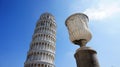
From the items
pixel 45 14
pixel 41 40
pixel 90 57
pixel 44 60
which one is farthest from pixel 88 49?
pixel 45 14

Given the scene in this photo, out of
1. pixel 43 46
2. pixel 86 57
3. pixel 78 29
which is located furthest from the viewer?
pixel 43 46

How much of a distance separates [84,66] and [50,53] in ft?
72.9

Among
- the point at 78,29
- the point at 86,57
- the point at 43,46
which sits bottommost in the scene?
the point at 86,57

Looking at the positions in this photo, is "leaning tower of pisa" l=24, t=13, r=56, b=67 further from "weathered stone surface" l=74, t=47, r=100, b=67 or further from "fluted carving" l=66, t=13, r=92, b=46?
"weathered stone surface" l=74, t=47, r=100, b=67

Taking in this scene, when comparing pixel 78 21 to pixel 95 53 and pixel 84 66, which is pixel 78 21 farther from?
pixel 84 66

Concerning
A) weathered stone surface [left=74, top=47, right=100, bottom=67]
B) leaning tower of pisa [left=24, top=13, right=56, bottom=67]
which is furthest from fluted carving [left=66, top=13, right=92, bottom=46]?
leaning tower of pisa [left=24, top=13, right=56, bottom=67]

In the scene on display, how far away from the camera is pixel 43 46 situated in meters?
23.7

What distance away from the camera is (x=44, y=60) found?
21859 millimetres

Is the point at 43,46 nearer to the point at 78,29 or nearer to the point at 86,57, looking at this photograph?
the point at 78,29

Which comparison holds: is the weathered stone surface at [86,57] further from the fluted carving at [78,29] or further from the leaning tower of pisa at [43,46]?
the leaning tower of pisa at [43,46]

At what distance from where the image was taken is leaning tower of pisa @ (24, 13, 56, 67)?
21.6 metres

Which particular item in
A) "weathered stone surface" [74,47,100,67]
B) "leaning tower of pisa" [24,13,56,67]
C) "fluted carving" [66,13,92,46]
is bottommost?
"weathered stone surface" [74,47,100,67]

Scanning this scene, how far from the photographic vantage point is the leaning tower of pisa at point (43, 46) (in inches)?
851

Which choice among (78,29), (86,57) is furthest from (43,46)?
(86,57)
